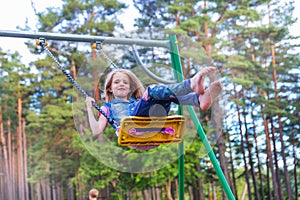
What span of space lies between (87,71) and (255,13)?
460 cm

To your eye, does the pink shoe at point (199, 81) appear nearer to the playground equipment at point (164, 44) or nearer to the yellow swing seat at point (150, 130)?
the yellow swing seat at point (150, 130)

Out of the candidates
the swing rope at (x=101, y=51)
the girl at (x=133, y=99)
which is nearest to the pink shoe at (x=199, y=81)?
the girl at (x=133, y=99)

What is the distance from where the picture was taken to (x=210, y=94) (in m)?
1.77

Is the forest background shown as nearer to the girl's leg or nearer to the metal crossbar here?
the metal crossbar

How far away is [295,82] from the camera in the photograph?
641 cm

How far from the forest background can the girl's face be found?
126 inches

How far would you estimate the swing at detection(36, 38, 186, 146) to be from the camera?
6.30ft

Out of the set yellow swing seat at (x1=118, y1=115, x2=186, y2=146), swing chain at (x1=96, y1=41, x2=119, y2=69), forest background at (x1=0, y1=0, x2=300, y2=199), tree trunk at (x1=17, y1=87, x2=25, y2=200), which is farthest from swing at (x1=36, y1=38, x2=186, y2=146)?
tree trunk at (x1=17, y1=87, x2=25, y2=200)

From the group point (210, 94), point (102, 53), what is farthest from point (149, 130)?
point (102, 53)

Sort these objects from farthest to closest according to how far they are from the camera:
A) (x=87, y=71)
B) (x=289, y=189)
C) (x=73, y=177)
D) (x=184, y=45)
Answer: (x=73, y=177), (x=289, y=189), (x=184, y=45), (x=87, y=71)

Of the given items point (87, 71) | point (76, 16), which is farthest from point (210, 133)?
point (76, 16)

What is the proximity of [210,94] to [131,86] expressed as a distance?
498 millimetres

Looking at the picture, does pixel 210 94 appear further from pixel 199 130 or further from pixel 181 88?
pixel 199 130

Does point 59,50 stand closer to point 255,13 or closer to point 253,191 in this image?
point 255,13
